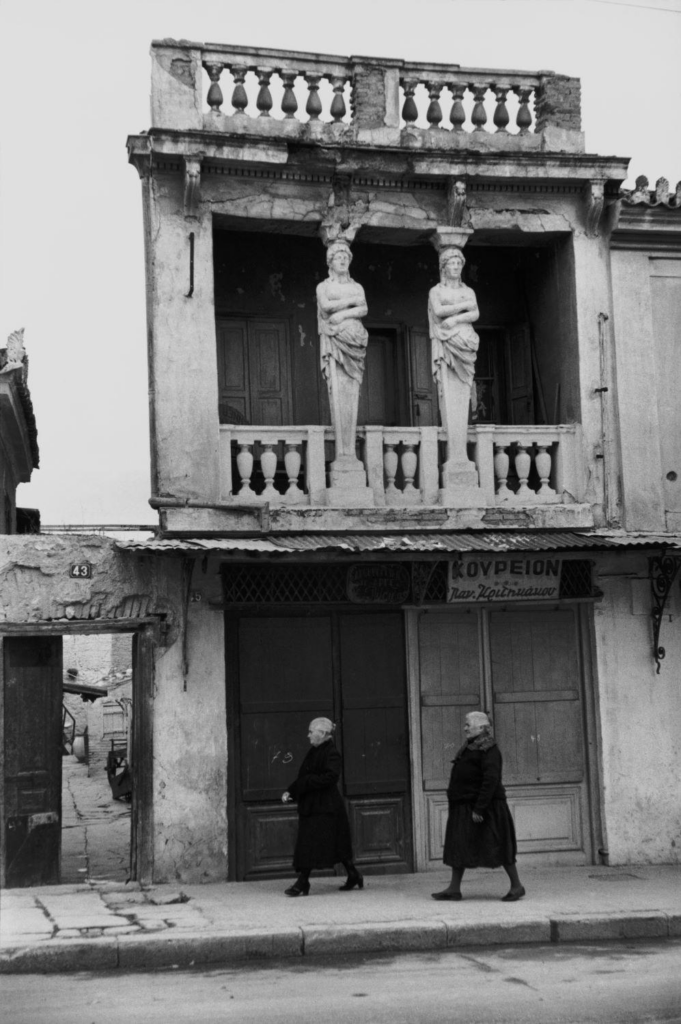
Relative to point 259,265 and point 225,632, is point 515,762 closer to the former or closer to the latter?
point 225,632

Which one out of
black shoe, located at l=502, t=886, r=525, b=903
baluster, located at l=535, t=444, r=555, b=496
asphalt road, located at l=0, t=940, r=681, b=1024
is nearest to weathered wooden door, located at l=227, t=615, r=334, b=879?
black shoe, located at l=502, t=886, r=525, b=903

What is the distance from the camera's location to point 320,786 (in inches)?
447

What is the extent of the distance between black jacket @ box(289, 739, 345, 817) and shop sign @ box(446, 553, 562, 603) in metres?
2.26

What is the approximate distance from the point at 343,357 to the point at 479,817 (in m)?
4.58

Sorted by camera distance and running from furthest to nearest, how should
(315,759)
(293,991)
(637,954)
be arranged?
(315,759), (637,954), (293,991)

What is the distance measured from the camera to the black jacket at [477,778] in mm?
Answer: 10984

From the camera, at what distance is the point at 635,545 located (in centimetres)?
1211

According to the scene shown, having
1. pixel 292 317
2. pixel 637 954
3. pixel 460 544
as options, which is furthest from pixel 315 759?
pixel 292 317

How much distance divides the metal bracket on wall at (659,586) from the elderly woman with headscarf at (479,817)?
9.42 ft

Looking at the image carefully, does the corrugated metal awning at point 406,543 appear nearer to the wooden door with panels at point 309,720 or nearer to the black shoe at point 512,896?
the wooden door with panels at point 309,720

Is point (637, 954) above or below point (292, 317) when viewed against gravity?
below

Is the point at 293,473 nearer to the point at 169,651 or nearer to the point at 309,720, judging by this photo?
the point at 169,651

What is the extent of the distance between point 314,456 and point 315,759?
299cm

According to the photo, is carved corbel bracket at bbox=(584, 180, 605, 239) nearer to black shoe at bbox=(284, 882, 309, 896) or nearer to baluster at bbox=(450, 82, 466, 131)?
baluster at bbox=(450, 82, 466, 131)
